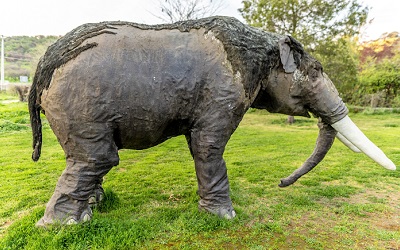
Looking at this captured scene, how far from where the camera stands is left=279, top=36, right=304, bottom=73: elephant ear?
10.4 ft

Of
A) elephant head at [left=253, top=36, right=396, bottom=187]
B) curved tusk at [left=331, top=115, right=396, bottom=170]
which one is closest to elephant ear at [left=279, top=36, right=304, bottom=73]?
elephant head at [left=253, top=36, right=396, bottom=187]

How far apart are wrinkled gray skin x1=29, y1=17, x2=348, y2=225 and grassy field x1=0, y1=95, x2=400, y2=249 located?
0.92 feet

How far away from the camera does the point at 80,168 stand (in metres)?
2.71

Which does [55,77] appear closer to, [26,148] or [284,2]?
[26,148]

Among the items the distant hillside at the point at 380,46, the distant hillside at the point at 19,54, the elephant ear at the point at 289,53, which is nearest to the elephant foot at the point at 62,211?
the elephant ear at the point at 289,53

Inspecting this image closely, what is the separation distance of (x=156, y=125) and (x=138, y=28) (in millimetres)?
972

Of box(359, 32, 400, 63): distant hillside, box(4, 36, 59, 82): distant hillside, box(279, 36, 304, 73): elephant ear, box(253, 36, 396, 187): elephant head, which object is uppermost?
box(359, 32, 400, 63): distant hillside

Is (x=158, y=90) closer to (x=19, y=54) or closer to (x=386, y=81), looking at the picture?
(x=386, y=81)

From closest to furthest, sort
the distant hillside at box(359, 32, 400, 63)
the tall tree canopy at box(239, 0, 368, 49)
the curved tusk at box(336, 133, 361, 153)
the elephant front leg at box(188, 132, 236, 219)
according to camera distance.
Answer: the elephant front leg at box(188, 132, 236, 219) → the curved tusk at box(336, 133, 361, 153) → the tall tree canopy at box(239, 0, 368, 49) → the distant hillside at box(359, 32, 400, 63)

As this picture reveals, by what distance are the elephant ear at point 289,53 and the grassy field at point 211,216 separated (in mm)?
1634

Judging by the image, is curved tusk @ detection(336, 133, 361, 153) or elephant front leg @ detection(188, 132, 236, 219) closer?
elephant front leg @ detection(188, 132, 236, 219)

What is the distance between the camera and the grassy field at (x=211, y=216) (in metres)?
2.72

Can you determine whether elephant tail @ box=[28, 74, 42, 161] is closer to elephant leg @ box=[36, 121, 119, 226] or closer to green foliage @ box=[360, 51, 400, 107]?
elephant leg @ box=[36, 121, 119, 226]

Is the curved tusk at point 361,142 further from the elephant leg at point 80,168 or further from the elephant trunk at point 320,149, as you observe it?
the elephant leg at point 80,168
